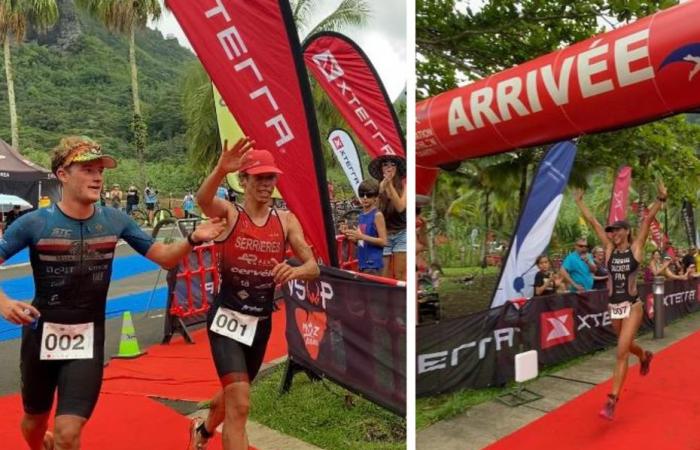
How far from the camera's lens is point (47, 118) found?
28.1 meters

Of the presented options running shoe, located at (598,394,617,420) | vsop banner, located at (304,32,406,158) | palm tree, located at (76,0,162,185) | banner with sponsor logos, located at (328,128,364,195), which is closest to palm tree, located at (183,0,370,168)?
palm tree, located at (76,0,162,185)

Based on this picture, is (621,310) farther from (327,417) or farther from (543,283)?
(327,417)

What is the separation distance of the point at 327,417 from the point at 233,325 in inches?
49.4

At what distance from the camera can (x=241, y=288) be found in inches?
106

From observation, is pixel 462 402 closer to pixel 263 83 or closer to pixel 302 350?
pixel 302 350

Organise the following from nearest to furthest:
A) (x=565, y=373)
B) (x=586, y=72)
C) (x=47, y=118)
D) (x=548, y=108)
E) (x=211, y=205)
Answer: (x=211, y=205) → (x=586, y=72) → (x=548, y=108) → (x=565, y=373) → (x=47, y=118)

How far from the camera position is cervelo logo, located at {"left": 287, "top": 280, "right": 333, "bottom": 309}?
369 centimetres

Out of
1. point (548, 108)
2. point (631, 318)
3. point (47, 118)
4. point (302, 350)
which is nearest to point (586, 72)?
point (548, 108)

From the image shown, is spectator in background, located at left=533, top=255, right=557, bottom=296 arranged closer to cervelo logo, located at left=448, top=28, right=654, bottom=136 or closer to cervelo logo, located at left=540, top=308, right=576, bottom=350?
cervelo logo, located at left=540, top=308, right=576, bottom=350

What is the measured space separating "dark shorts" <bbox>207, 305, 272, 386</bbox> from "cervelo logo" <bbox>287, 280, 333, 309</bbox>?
0.92m

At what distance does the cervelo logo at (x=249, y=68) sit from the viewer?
3115 millimetres

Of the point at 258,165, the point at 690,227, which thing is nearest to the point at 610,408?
the point at 258,165

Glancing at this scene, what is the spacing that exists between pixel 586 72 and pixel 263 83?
1731 mm

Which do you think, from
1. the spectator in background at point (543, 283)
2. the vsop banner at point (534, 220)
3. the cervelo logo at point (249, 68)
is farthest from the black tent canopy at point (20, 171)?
the vsop banner at point (534, 220)
